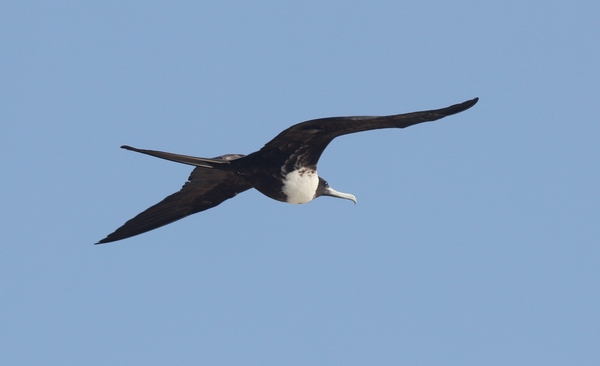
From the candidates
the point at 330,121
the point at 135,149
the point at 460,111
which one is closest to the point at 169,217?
the point at 135,149

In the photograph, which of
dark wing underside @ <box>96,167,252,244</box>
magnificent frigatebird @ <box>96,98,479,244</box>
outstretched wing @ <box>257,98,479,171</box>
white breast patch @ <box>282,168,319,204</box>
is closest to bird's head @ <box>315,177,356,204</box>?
magnificent frigatebird @ <box>96,98,479,244</box>

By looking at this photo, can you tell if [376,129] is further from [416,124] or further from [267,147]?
[267,147]

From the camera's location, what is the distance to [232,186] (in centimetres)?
948

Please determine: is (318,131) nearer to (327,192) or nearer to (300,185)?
(300,185)

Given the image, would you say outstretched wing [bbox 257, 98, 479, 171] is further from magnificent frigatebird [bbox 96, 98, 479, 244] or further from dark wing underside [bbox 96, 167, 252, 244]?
dark wing underside [bbox 96, 167, 252, 244]

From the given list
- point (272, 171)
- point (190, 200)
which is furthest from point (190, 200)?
point (272, 171)

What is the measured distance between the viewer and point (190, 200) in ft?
31.4

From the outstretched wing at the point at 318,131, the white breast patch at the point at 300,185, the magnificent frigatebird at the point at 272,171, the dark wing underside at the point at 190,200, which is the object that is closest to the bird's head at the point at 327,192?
the magnificent frigatebird at the point at 272,171

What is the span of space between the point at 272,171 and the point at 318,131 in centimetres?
80

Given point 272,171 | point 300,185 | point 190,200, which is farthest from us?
point 190,200

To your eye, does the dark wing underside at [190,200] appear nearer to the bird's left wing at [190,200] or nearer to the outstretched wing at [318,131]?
the bird's left wing at [190,200]

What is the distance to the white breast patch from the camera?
8.72 meters

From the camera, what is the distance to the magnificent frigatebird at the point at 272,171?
759cm

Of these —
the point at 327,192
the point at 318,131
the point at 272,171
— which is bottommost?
the point at 327,192
